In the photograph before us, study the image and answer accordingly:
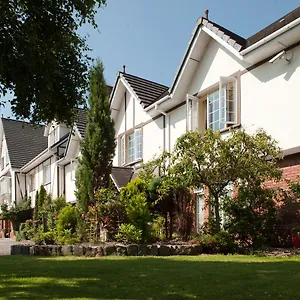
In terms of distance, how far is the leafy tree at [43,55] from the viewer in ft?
24.7

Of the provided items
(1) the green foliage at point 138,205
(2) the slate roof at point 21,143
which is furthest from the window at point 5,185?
(1) the green foliage at point 138,205

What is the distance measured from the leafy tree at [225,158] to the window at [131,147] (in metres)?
8.37

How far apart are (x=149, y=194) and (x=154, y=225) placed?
1.04 m

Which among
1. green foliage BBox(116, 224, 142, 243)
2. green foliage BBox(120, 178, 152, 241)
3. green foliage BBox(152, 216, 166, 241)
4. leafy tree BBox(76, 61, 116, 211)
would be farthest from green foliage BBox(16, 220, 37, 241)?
green foliage BBox(116, 224, 142, 243)

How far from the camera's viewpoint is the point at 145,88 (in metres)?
21.2

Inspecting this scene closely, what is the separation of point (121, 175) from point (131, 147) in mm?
2377

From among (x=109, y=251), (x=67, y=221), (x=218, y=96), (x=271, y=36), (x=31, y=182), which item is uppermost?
(x=271, y=36)

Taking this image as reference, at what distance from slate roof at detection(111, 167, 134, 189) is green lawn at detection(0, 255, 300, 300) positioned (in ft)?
32.4

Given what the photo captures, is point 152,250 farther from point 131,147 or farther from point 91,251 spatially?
point 131,147

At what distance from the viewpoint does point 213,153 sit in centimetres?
1171

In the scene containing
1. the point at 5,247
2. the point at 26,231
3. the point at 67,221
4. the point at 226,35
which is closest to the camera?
the point at 226,35

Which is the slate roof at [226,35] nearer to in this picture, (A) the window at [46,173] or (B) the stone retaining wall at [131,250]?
(B) the stone retaining wall at [131,250]

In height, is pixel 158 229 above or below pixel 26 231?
above

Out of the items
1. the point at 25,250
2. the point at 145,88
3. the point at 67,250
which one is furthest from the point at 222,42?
the point at 25,250
